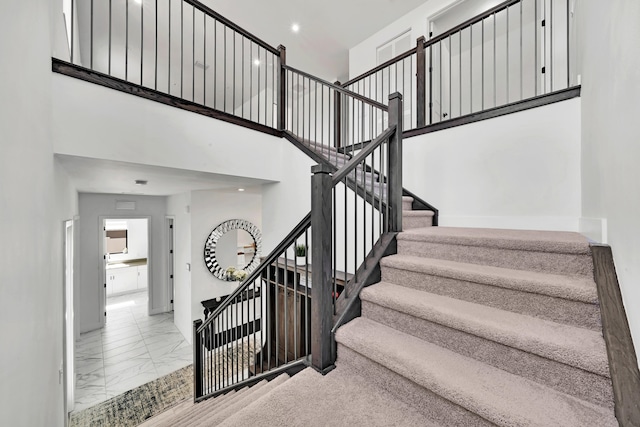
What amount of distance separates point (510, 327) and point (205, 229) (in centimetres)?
529

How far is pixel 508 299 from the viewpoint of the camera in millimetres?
1359

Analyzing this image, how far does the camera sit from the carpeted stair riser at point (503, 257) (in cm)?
138

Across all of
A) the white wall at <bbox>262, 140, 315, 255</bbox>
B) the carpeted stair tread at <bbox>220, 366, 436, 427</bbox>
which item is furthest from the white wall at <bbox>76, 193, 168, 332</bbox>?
the carpeted stair tread at <bbox>220, 366, 436, 427</bbox>

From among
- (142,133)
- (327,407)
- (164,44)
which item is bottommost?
(327,407)

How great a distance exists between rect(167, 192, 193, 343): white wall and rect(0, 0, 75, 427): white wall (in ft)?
11.7

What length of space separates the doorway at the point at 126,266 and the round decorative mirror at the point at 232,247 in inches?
103

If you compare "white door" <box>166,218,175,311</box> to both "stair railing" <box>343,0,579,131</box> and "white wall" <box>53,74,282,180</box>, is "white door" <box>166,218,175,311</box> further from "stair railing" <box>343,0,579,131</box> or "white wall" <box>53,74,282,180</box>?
"stair railing" <box>343,0,579,131</box>

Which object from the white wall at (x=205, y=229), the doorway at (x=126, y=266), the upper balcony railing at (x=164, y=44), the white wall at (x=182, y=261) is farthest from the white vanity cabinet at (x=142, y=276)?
the upper balcony railing at (x=164, y=44)

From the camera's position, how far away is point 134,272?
8102mm

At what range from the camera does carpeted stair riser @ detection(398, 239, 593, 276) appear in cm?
138

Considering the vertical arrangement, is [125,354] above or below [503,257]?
below

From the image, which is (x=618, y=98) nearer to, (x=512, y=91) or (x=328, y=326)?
(x=328, y=326)

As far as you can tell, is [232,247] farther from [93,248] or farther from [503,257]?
[503,257]

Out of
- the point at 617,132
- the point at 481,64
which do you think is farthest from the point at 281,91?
the point at 617,132
